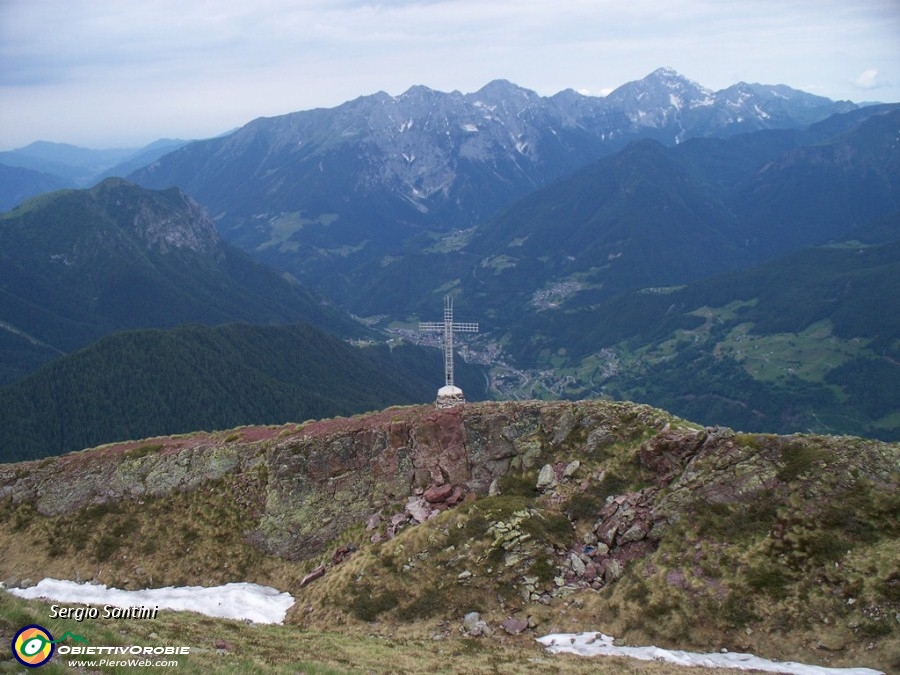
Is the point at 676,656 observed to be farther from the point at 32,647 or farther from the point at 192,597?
the point at 192,597

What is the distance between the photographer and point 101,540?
217ft

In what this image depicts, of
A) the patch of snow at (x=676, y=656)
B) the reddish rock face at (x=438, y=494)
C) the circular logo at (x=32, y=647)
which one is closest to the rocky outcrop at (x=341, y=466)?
the reddish rock face at (x=438, y=494)

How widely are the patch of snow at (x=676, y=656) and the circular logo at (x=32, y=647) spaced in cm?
2983

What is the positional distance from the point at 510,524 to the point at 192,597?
27.2 m

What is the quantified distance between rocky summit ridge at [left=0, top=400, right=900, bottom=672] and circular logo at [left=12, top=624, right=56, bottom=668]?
89.8 ft

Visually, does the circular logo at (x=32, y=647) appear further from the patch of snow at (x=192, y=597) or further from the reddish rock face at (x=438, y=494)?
the reddish rock face at (x=438, y=494)

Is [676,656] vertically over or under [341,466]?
under

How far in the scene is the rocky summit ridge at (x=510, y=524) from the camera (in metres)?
46.0

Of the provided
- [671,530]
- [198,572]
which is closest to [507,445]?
[671,530]

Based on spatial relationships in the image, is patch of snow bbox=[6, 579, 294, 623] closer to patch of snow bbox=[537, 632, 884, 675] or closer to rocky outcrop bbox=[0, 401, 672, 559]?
rocky outcrop bbox=[0, 401, 672, 559]

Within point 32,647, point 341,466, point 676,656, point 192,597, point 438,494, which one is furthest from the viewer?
point 341,466

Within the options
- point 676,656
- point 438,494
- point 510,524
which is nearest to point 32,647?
point 676,656

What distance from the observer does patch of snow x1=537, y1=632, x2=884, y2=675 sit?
40.6 metres

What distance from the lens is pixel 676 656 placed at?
43.8 meters
